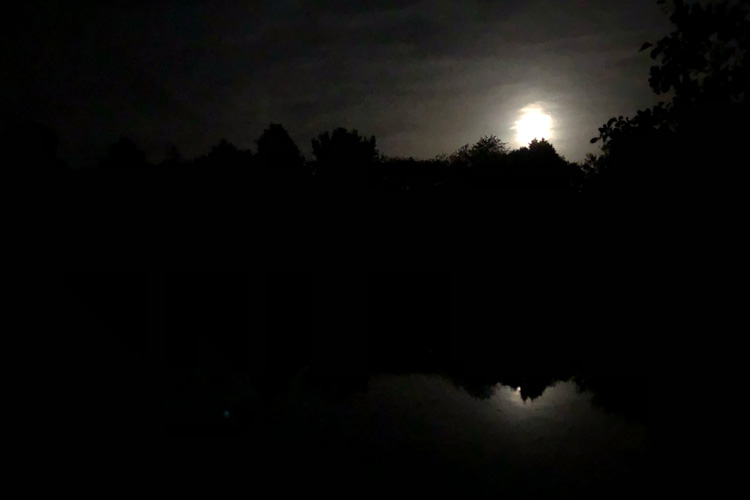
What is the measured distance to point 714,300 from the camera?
1097cm

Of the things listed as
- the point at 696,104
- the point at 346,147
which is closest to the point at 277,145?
the point at 346,147

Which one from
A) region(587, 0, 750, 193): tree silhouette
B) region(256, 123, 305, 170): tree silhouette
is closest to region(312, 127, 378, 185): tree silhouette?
region(256, 123, 305, 170): tree silhouette

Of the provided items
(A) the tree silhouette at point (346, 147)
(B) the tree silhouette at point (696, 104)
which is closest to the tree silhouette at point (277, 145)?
(A) the tree silhouette at point (346, 147)

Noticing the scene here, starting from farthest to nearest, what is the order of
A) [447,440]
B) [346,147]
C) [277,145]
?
[346,147]
[277,145]
[447,440]

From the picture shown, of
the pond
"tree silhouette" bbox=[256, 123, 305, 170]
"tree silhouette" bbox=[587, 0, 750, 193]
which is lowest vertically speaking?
the pond

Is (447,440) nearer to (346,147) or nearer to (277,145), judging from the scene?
(277,145)

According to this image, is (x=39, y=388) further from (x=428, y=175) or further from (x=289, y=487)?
(x=428, y=175)

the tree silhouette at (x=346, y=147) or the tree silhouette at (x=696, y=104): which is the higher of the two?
the tree silhouette at (x=346, y=147)

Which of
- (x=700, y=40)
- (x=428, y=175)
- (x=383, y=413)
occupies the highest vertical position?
(x=428, y=175)

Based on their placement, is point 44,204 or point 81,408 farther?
point 44,204

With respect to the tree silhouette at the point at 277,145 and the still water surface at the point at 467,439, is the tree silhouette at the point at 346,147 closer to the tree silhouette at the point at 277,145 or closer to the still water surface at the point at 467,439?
the tree silhouette at the point at 277,145

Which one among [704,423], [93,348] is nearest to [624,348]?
[704,423]

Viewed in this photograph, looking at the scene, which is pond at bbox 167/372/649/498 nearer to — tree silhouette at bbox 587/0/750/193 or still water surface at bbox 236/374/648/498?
still water surface at bbox 236/374/648/498

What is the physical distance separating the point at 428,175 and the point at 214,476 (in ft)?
162
